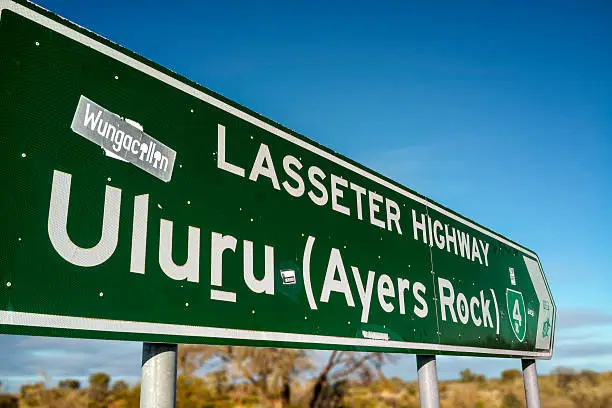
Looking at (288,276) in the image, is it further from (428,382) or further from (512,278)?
(512,278)

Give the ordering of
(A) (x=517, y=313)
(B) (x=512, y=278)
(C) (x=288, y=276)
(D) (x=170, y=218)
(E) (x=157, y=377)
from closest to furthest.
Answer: (E) (x=157, y=377) → (D) (x=170, y=218) → (C) (x=288, y=276) → (A) (x=517, y=313) → (B) (x=512, y=278)

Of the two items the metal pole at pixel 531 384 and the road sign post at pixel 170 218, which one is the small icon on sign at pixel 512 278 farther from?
the road sign post at pixel 170 218

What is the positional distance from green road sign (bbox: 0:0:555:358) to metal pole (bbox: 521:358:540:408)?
2.40 m

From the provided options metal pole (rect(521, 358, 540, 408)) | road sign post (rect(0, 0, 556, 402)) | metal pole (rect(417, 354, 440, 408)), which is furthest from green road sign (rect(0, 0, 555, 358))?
metal pole (rect(521, 358, 540, 408))

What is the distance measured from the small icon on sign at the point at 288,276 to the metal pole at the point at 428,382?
60.2 inches

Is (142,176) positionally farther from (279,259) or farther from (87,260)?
(279,259)

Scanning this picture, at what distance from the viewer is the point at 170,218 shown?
1994mm

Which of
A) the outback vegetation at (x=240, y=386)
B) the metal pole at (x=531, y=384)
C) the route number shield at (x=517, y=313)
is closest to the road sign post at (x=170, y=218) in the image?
the route number shield at (x=517, y=313)

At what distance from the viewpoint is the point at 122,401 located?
19781 mm

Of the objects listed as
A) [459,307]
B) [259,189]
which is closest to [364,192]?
[259,189]

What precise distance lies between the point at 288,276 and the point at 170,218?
72cm

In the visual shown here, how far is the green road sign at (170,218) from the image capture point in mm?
1590

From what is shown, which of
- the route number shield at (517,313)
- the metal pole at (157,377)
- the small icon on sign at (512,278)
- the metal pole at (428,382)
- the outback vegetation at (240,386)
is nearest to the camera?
the metal pole at (157,377)

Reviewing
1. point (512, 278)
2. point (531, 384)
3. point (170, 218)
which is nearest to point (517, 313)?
point (512, 278)
